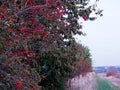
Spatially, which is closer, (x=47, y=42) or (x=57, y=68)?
(x=47, y=42)

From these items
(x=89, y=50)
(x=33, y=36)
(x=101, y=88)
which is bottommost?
(x=101, y=88)

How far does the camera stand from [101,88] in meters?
25.9

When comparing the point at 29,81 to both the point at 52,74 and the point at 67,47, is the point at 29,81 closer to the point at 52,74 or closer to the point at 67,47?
the point at 67,47

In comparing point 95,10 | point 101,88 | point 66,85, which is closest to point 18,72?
point 95,10

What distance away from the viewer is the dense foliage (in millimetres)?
9531

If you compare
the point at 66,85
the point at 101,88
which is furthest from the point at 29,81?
the point at 101,88

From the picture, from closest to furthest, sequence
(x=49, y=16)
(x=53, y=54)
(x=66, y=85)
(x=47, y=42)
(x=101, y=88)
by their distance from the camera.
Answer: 1. (x=49, y=16)
2. (x=47, y=42)
3. (x=53, y=54)
4. (x=66, y=85)
5. (x=101, y=88)

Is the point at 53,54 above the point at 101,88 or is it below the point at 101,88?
above

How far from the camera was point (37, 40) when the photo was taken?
1266 cm

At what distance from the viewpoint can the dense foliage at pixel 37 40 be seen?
31.3ft

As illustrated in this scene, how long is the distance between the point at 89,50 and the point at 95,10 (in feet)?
41.0

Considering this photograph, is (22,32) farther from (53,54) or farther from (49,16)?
(53,54)

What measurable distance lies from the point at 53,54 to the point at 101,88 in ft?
37.9

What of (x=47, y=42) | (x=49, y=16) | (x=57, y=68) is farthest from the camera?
(x=57, y=68)
